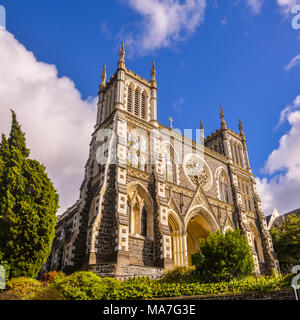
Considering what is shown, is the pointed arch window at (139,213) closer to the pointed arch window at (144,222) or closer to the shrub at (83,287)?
the pointed arch window at (144,222)

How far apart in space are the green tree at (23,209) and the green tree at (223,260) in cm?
943

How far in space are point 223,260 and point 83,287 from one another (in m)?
8.42

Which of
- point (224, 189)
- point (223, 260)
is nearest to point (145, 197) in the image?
point (223, 260)

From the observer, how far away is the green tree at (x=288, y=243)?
32156mm

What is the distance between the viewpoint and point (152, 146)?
28.1 metres

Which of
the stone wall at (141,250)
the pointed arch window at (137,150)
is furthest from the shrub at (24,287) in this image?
the pointed arch window at (137,150)

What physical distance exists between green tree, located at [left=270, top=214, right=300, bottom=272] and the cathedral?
1.61 metres

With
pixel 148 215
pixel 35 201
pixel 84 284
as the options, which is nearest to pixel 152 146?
pixel 148 215

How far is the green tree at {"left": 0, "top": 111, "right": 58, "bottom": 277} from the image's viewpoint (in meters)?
15.9

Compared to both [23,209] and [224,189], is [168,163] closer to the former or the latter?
[224,189]

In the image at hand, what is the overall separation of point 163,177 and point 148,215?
3.91 meters

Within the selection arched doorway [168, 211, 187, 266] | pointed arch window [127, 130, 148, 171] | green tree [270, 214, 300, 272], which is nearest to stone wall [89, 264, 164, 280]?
arched doorway [168, 211, 187, 266]

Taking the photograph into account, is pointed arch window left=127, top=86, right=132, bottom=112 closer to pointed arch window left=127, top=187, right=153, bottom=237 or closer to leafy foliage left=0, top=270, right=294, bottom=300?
pointed arch window left=127, top=187, right=153, bottom=237

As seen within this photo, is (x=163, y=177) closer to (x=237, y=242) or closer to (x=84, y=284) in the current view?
(x=237, y=242)
